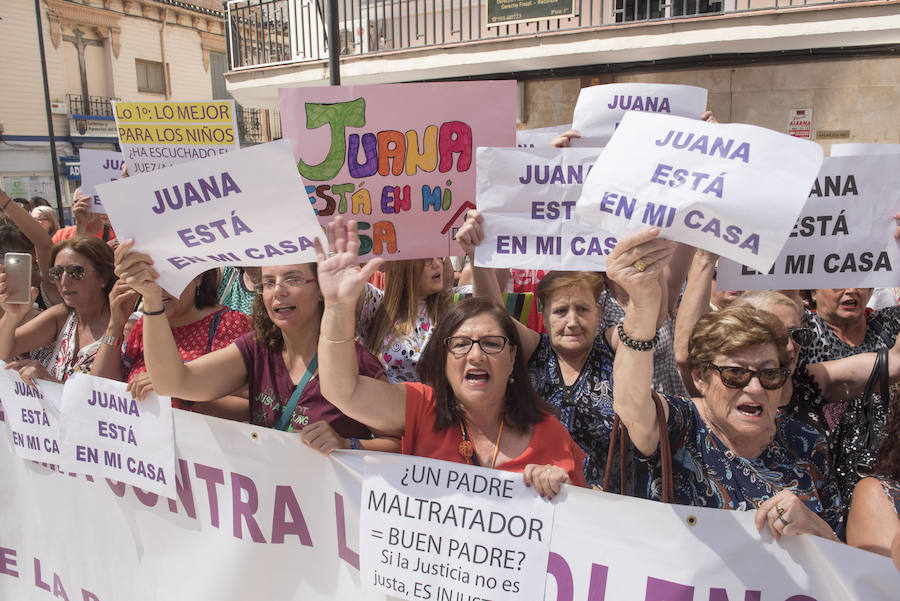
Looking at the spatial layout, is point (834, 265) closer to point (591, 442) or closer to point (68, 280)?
point (591, 442)

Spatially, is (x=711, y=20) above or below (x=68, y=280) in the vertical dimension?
above

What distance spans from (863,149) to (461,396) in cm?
183

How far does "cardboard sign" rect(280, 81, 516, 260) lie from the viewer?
299cm

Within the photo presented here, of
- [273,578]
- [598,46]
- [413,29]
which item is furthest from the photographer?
[413,29]

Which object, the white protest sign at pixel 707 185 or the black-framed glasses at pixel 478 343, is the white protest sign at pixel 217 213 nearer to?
the black-framed glasses at pixel 478 343

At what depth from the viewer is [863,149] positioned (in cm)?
267

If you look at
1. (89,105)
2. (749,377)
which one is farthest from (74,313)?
(89,105)

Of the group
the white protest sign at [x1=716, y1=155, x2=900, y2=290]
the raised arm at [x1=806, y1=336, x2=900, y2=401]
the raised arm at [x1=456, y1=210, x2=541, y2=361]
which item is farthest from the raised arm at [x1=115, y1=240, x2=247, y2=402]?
the raised arm at [x1=806, y1=336, x2=900, y2=401]

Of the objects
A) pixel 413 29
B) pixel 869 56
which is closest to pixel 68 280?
pixel 869 56

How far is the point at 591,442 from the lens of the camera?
2527mm

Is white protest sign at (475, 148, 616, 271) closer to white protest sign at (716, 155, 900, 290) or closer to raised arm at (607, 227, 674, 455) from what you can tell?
white protest sign at (716, 155, 900, 290)

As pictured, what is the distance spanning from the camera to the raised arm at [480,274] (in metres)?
2.71

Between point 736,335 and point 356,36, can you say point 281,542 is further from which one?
point 356,36

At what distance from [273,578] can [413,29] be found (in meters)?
11.5
